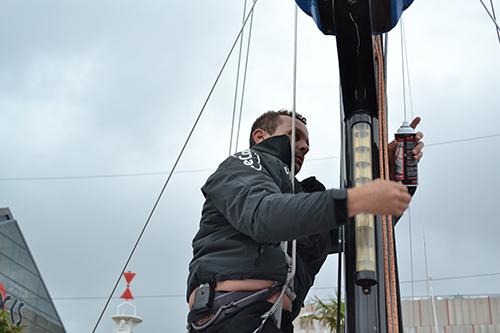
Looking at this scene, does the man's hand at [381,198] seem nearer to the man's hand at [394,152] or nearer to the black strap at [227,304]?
the black strap at [227,304]

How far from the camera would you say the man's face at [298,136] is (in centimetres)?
262

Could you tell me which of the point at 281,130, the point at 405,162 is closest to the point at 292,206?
the point at 281,130

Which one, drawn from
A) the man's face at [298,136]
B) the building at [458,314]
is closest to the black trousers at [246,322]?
the man's face at [298,136]

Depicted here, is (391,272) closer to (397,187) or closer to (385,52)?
(397,187)

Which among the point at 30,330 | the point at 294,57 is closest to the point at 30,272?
the point at 30,330

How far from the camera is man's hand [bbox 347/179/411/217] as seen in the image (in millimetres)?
1695

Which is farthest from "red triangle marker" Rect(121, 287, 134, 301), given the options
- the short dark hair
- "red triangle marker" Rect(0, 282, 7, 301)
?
the short dark hair

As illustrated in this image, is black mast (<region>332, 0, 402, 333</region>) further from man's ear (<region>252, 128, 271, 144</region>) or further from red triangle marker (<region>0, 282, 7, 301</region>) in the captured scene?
red triangle marker (<region>0, 282, 7, 301</region>)

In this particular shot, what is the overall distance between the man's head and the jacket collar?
13cm

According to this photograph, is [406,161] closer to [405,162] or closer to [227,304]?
[405,162]

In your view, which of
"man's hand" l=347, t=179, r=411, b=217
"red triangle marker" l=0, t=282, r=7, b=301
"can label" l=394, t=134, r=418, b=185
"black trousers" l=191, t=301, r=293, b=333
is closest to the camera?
"man's hand" l=347, t=179, r=411, b=217

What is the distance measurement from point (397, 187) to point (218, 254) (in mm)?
597

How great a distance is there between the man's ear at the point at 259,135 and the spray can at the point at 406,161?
442 mm

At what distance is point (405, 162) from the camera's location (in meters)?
2.63
